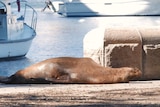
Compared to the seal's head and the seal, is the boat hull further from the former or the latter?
the seal's head

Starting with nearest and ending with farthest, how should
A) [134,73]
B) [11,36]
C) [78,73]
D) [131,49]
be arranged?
[134,73] < [78,73] < [131,49] < [11,36]

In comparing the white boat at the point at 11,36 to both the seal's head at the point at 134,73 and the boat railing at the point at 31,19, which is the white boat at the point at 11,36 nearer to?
the boat railing at the point at 31,19

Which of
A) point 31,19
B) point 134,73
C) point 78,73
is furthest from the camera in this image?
point 31,19

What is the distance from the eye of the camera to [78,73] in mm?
8828

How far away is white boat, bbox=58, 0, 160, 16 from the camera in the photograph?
59344 millimetres

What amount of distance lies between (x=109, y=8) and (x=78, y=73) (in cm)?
5236

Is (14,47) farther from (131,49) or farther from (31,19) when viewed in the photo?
(31,19)

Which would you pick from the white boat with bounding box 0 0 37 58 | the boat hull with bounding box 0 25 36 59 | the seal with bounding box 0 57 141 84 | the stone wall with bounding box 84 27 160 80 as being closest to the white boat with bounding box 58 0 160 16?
the white boat with bounding box 0 0 37 58

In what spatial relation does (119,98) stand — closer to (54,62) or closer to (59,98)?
(59,98)

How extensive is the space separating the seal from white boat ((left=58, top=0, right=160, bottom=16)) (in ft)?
164

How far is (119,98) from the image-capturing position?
23.0ft

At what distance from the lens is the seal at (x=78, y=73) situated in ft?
28.7

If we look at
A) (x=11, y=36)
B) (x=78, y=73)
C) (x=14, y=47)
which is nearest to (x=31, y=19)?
(x=11, y=36)

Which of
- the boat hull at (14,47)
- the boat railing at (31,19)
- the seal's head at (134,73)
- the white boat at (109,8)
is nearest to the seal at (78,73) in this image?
the seal's head at (134,73)
